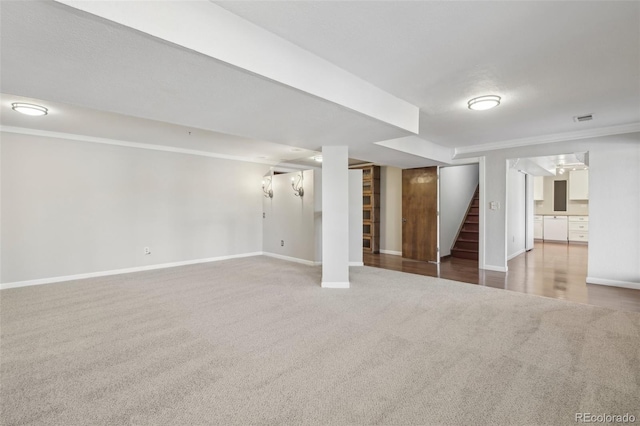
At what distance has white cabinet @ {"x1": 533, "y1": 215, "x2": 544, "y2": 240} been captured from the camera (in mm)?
9984

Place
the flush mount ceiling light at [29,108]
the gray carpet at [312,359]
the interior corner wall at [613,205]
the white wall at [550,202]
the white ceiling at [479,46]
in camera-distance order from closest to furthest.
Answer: the gray carpet at [312,359] < the white ceiling at [479,46] < the flush mount ceiling light at [29,108] < the interior corner wall at [613,205] < the white wall at [550,202]

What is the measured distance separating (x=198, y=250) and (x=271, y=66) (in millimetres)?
5194

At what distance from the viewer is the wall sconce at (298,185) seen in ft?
20.8

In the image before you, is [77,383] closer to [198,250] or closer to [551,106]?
[198,250]

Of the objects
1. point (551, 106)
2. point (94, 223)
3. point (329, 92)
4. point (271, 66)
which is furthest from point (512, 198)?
point (94, 223)

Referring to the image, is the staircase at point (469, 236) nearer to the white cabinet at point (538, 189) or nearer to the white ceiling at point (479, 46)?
the white cabinet at point (538, 189)

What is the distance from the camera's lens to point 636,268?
4289mm

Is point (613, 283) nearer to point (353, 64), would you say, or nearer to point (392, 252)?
point (392, 252)

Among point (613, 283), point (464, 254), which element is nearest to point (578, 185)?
point (464, 254)

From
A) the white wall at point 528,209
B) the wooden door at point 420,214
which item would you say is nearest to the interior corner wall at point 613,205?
the wooden door at point 420,214

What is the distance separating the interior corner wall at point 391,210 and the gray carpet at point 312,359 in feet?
12.2

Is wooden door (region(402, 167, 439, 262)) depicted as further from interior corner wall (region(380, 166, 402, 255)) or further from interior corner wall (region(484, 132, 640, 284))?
interior corner wall (region(484, 132, 640, 284))

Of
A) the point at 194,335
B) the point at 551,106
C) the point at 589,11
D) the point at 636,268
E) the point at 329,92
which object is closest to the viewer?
the point at 589,11

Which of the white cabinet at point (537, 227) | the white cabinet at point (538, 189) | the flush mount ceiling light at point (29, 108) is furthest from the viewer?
the white cabinet at point (537, 227)
